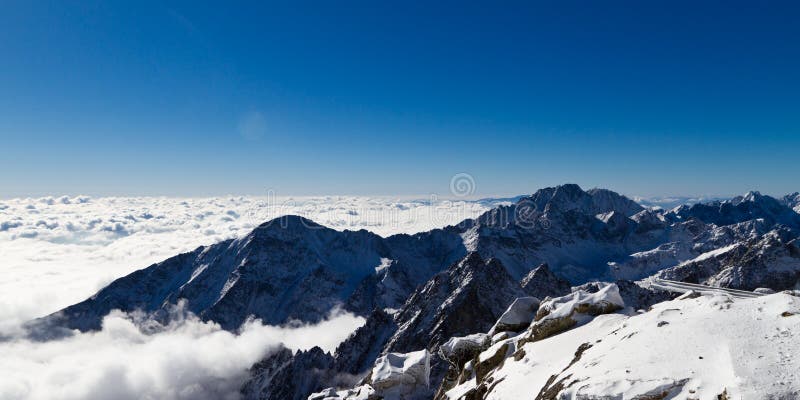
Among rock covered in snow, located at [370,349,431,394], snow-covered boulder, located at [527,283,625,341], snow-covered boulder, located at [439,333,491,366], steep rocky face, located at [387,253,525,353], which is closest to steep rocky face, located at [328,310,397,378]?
steep rocky face, located at [387,253,525,353]

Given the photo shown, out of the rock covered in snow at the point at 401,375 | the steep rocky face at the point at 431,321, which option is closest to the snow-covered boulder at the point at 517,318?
the rock covered in snow at the point at 401,375

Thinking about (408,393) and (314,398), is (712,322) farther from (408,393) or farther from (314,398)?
(314,398)

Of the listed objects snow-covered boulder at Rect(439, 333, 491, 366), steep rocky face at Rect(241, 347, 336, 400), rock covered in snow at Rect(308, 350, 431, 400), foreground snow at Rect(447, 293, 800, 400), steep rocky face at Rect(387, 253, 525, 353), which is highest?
foreground snow at Rect(447, 293, 800, 400)

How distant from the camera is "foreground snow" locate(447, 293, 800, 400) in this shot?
58.7 ft

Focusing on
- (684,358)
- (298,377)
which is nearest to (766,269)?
(298,377)

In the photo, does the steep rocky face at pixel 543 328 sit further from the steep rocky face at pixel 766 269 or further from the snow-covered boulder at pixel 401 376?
the steep rocky face at pixel 766 269

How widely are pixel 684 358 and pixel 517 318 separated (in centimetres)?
2755

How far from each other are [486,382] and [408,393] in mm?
15727

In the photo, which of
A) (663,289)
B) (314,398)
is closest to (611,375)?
(314,398)

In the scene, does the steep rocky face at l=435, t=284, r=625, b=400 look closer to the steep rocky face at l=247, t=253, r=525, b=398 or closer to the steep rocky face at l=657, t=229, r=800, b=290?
the steep rocky face at l=247, t=253, r=525, b=398

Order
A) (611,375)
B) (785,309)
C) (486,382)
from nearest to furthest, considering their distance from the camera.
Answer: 1. (611,375)
2. (785,309)
3. (486,382)

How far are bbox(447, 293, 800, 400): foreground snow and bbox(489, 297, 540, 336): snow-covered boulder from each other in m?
14.9

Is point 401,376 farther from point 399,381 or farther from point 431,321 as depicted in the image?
point 431,321

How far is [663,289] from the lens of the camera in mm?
137750
